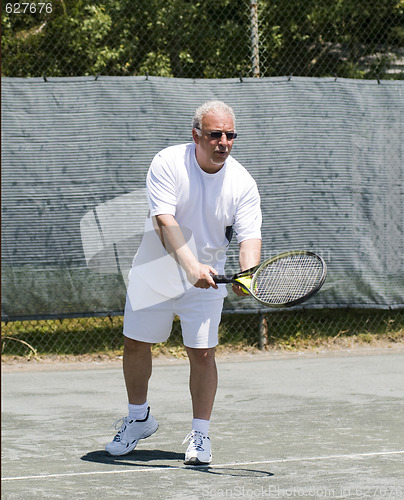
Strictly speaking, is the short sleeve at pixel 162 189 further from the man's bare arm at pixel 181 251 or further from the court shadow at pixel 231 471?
the court shadow at pixel 231 471

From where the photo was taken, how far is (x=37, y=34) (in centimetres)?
919

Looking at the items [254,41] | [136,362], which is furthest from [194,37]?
[136,362]

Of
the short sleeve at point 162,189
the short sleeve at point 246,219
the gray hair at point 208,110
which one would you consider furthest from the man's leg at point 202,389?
the gray hair at point 208,110

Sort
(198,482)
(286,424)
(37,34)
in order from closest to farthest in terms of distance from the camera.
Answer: (198,482) → (286,424) → (37,34)

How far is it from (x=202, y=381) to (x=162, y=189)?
916 millimetres

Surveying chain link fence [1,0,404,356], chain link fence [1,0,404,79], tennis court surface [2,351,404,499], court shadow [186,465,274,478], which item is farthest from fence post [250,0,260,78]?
court shadow [186,465,274,478]

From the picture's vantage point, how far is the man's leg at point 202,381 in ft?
12.7

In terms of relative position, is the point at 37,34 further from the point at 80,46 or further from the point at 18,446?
the point at 18,446

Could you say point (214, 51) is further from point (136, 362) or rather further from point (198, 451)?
point (198, 451)

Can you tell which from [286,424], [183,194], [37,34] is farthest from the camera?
[37,34]

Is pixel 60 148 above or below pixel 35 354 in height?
above

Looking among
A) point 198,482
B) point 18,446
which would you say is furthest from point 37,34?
point 198,482

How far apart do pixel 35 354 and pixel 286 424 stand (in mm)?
2969

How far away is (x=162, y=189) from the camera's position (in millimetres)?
3709
